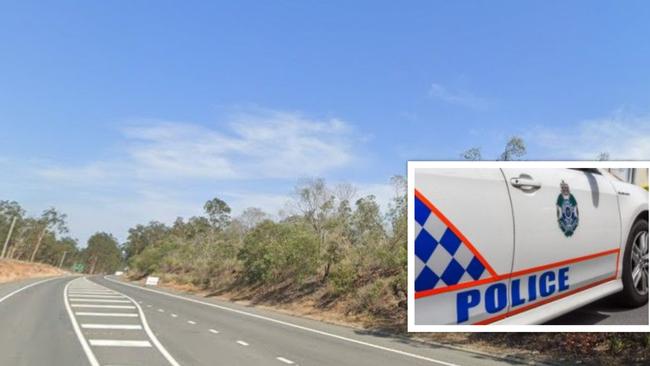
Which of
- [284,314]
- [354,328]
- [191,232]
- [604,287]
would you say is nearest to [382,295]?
[354,328]

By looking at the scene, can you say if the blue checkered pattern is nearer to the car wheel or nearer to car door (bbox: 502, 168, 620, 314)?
car door (bbox: 502, 168, 620, 314)

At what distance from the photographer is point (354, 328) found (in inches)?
802

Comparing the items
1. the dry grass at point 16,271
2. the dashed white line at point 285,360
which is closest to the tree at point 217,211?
the dry grass at point 16,271

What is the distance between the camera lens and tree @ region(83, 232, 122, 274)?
181125mm

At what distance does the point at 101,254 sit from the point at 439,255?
635 feet

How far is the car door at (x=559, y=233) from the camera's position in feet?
12.8

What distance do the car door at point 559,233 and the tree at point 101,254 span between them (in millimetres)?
192362

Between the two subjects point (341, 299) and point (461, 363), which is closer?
point (461, 363)

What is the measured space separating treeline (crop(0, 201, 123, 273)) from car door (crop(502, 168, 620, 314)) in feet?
403

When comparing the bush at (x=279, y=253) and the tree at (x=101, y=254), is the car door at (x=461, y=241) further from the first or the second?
Result: the tree at (x=101, y=254)

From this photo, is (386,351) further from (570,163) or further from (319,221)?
(319,221)

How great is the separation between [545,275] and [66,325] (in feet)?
53.9

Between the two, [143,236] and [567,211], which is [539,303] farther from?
[143,236]

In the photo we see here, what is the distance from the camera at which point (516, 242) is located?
3.85 meters
